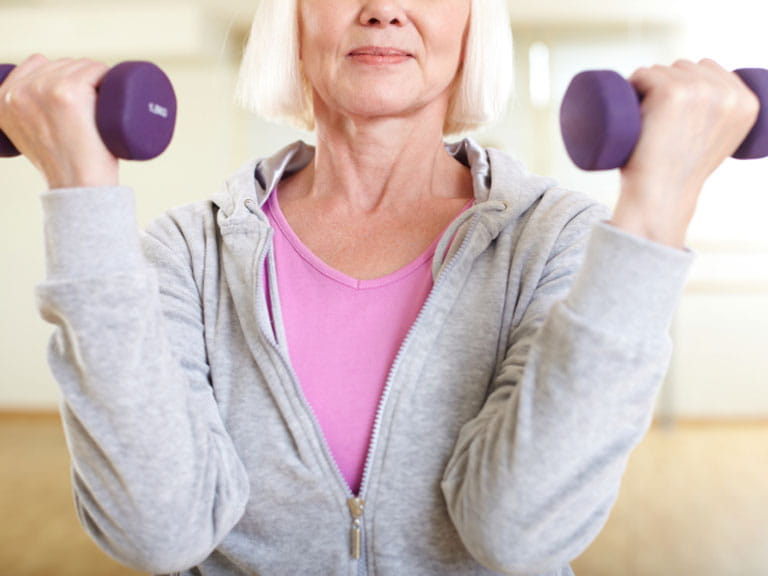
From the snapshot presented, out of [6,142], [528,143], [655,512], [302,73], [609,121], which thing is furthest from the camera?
[528,143]

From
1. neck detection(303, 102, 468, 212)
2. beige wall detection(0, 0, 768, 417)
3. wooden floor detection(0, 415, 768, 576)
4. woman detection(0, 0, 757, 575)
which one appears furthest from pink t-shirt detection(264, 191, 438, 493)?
beige wall detection(0, 0, 768, 417)

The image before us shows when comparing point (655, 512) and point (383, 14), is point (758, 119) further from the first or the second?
point (655, 512)

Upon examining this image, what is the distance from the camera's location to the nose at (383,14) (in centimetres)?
112

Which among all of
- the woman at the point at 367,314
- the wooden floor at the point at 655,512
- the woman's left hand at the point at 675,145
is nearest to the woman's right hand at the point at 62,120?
the woman at the point at 367,314

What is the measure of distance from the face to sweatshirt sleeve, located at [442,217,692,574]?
421 millimetres

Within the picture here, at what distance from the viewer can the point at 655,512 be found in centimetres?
343

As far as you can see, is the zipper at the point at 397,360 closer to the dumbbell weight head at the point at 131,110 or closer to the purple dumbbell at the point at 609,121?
the purple dumbbell at the point at 609,121

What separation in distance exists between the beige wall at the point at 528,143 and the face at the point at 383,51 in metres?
3.41

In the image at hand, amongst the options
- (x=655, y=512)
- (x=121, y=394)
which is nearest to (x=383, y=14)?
(x=121, y=394)

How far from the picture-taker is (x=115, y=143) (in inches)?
34.1

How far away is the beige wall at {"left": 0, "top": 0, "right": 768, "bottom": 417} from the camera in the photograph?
14.8 feet

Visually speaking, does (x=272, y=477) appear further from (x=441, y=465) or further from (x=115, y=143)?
(x=115, y=143)

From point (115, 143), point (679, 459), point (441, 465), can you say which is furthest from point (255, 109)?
point (679, 459)

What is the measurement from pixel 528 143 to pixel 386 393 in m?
4.05
